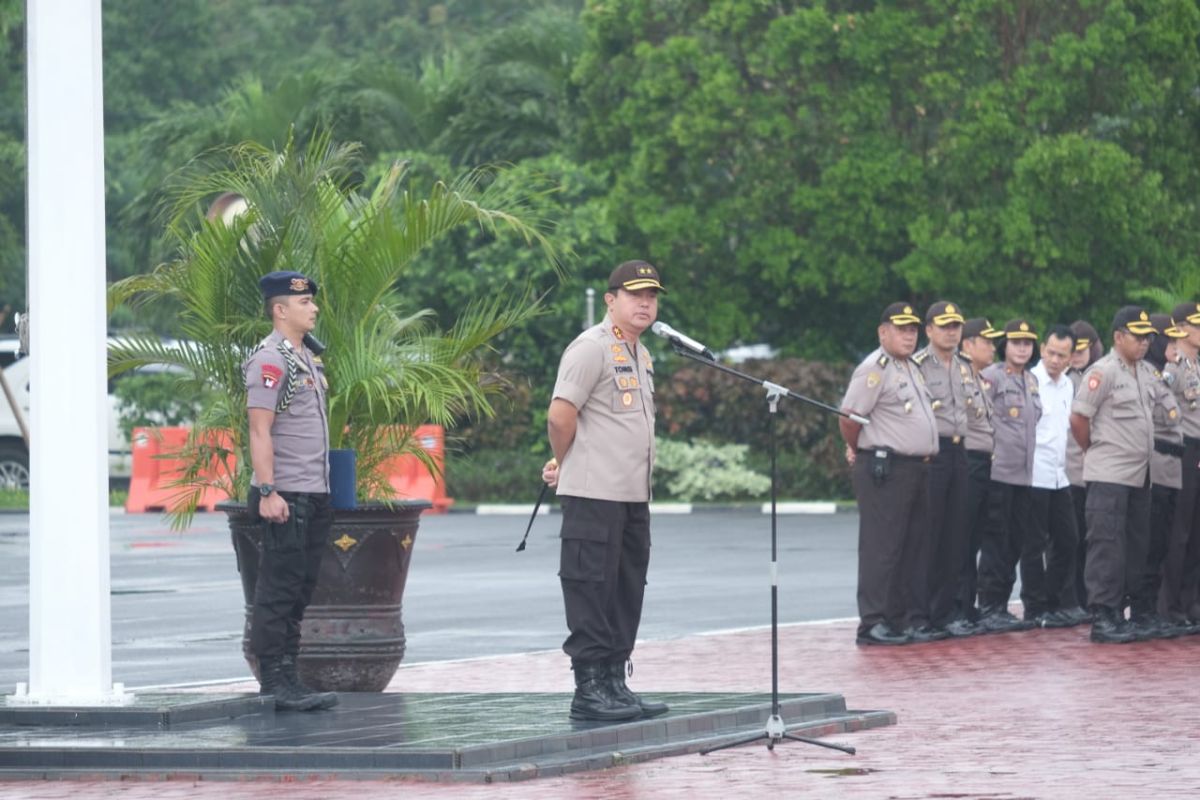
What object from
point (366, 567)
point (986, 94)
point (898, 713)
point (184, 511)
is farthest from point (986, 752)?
point (986, 94)

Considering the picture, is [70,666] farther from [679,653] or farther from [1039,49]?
[1039,49]

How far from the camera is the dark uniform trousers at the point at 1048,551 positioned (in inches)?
663

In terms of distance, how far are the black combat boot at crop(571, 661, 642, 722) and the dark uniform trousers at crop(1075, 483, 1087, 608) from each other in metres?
7.03

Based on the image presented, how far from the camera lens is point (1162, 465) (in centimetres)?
1598

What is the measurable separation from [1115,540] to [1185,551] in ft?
3.21

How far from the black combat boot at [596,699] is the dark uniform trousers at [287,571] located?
1397 millimetres

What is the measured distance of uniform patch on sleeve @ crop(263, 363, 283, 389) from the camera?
35.7 ft

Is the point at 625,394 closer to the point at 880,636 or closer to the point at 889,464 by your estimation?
the point at 889,464

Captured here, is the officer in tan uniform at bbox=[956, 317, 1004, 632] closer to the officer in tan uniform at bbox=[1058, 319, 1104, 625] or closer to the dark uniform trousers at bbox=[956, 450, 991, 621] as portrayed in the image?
the dark uniform trousers at bbox=[956, 450, 991, 621]

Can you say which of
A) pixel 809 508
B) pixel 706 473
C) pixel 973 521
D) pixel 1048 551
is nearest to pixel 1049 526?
pixel 1048 551

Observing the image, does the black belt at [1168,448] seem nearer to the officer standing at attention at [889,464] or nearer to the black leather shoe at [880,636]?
the officer standing at attention at [889,464]

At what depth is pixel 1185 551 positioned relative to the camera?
16203 millimetres

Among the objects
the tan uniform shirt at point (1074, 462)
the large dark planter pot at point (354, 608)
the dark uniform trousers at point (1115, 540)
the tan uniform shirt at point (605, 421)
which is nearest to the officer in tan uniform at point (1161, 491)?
the dark uniform trousers at point (1115, 540)

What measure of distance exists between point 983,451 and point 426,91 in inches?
1053
